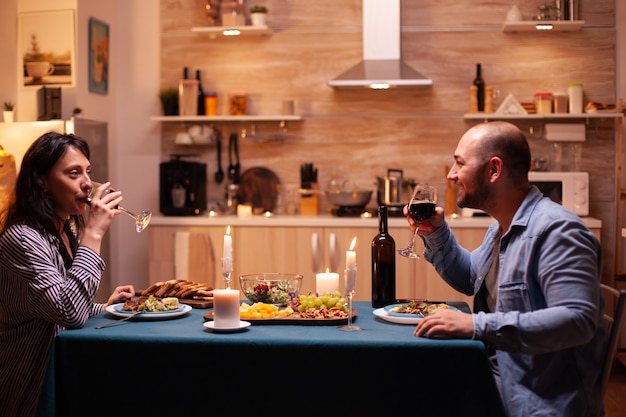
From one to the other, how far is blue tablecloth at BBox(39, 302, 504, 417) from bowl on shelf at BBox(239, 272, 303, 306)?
0.36 m

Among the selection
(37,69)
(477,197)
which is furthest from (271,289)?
(37,69)

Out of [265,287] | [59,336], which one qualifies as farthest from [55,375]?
[265,287]

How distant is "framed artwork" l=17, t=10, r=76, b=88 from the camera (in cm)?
516

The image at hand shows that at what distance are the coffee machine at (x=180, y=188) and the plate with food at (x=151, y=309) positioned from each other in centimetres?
298

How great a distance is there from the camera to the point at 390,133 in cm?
584

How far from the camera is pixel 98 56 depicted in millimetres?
5586

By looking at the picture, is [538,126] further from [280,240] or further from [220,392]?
[220,392]

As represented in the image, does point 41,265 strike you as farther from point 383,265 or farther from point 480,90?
point 480,90

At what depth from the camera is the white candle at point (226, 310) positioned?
2275 mm

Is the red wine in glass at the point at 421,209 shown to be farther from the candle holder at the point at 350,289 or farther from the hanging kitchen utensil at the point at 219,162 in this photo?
the hanging kitchen utensil at the point at 219,162

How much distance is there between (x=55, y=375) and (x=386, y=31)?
3910 millimetres

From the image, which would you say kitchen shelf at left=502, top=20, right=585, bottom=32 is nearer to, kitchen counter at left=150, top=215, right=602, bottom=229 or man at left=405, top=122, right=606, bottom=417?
kitchen counter at left=150, top=215, right=602, bottom=229

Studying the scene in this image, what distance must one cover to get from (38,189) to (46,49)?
302 cm

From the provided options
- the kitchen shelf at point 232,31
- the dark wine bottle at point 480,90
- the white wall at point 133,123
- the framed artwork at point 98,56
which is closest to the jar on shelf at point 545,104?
the dark wine bottle at point 480,90
